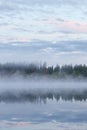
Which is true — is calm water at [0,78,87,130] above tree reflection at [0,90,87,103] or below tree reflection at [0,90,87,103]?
above

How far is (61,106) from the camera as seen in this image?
86.0ft

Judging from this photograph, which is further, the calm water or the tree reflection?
the tree reflection

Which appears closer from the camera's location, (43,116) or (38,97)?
(43,116)

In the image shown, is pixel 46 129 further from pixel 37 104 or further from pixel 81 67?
pixel 81 67

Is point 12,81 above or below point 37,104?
below

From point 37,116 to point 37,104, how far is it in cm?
552

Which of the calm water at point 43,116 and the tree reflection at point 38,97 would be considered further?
the tree reflection at point 38,97

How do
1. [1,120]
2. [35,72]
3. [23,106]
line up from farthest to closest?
[35,72]
[23,106]
[1,120]

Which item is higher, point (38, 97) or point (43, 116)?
point (43, 116)

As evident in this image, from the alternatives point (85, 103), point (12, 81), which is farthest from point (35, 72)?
point (85, 103)

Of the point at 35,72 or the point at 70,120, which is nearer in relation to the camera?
the point at 70,120

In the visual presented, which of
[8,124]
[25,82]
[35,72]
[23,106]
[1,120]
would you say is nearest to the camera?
[8,124]

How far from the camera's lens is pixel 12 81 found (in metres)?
89.8

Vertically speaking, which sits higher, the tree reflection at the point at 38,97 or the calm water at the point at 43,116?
the calm water at the point at 43,116
